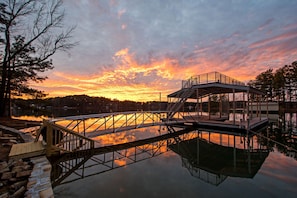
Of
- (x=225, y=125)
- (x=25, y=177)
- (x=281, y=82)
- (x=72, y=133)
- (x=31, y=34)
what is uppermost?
(x=281, y=82)

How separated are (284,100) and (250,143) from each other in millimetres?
42685

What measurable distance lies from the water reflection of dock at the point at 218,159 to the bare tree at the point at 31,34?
12.5 m

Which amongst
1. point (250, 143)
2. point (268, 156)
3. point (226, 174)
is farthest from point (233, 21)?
point (226, 174)

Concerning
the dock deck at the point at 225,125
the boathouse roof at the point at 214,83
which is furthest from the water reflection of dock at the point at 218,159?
the boathouse roof at the point at 214,83

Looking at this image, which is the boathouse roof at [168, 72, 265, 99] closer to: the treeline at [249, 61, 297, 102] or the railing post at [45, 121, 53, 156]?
the railing post at [45, 121, 53, 156]

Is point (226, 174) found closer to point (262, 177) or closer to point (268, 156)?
point (262, 177)

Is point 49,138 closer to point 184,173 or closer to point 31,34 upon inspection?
point 184,173

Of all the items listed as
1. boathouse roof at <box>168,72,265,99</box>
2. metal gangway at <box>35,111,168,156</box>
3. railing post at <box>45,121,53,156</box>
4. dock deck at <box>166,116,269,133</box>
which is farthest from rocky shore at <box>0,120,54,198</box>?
boathouse roof at <box>168,72,265,99</box>

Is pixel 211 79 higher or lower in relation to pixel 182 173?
higher

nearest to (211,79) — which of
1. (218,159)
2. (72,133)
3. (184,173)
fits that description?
(218,159)

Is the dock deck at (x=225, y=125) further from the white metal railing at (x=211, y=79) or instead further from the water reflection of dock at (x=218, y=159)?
the white metal railing at (x=211, y=79)

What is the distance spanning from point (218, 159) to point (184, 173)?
2392 mm

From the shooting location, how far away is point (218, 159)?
6754 mm

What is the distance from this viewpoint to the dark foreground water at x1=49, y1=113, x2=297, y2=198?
160 inches
